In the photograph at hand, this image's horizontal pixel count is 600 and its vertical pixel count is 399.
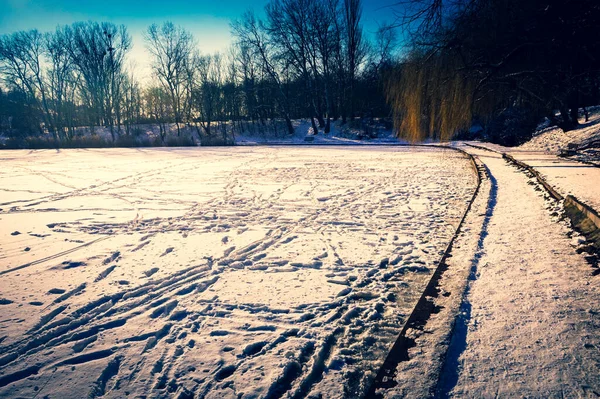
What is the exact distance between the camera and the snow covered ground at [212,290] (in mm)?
2090

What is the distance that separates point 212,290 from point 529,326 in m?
2.63

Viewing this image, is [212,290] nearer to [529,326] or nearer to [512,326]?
[512,326]

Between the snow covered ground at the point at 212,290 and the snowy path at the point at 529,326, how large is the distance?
51 cm

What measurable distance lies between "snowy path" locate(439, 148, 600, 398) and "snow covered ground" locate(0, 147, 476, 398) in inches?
20.0

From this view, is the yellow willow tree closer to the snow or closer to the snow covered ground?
the snow covered ground

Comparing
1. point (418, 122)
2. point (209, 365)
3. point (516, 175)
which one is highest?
point (418, 122)

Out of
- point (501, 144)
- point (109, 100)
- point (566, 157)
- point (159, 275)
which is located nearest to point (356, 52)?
point (501, 144)

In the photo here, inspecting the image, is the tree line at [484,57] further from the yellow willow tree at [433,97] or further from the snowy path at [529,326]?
the snowy path at [529,326]

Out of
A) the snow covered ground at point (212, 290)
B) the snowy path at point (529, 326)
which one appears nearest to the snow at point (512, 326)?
the snowy path at point (529, 326)

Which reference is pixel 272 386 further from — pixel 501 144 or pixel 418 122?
pixel 501 144

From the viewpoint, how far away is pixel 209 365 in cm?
216

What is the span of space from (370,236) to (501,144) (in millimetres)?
17288

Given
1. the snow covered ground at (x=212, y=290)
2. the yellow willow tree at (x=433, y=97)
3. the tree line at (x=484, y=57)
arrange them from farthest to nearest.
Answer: the yellow willow tree at (x=433, y=97) → the tree line at (x=484, y=57) → the snow covered ground at (x=212, y=290)

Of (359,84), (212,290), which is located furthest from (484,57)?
(359,84)
